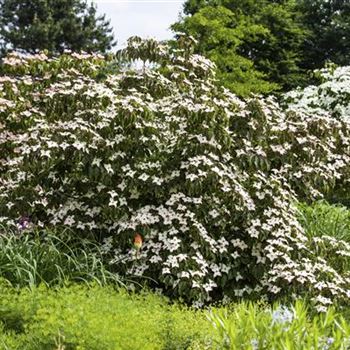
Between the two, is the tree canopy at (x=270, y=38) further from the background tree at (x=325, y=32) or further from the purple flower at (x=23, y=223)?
the purple flower at (x=23, y=223)

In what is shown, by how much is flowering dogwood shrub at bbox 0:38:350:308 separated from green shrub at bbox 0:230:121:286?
212mm

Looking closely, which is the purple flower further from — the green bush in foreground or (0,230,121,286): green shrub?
the green bush in foreground

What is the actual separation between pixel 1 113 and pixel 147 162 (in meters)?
2.67

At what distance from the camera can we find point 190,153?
5.55m

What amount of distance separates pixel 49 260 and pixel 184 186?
129 centimetres

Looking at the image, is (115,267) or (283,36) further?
(283,36)

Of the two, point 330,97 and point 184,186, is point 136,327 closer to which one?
point 184,186

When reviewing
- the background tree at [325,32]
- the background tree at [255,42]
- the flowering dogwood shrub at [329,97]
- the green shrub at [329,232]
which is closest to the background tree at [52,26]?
the background tree at [255,42]

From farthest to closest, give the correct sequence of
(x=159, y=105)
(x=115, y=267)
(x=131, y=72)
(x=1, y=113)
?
(x=1, y=113) < (x=131, y=72) < (x=159, y=105) < (x=115, y=267)

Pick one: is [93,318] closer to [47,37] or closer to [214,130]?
[214,130]

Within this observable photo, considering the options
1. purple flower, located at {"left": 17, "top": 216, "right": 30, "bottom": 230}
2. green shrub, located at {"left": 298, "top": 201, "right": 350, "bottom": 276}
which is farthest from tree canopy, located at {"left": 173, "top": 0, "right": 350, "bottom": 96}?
purple flower, located at {"left": 17, "top": 216, "right": 30, "bottom": 230}

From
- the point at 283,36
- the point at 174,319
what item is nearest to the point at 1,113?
the point at 174,319

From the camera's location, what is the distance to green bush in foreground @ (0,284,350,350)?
2.96 metres

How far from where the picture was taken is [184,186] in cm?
558
